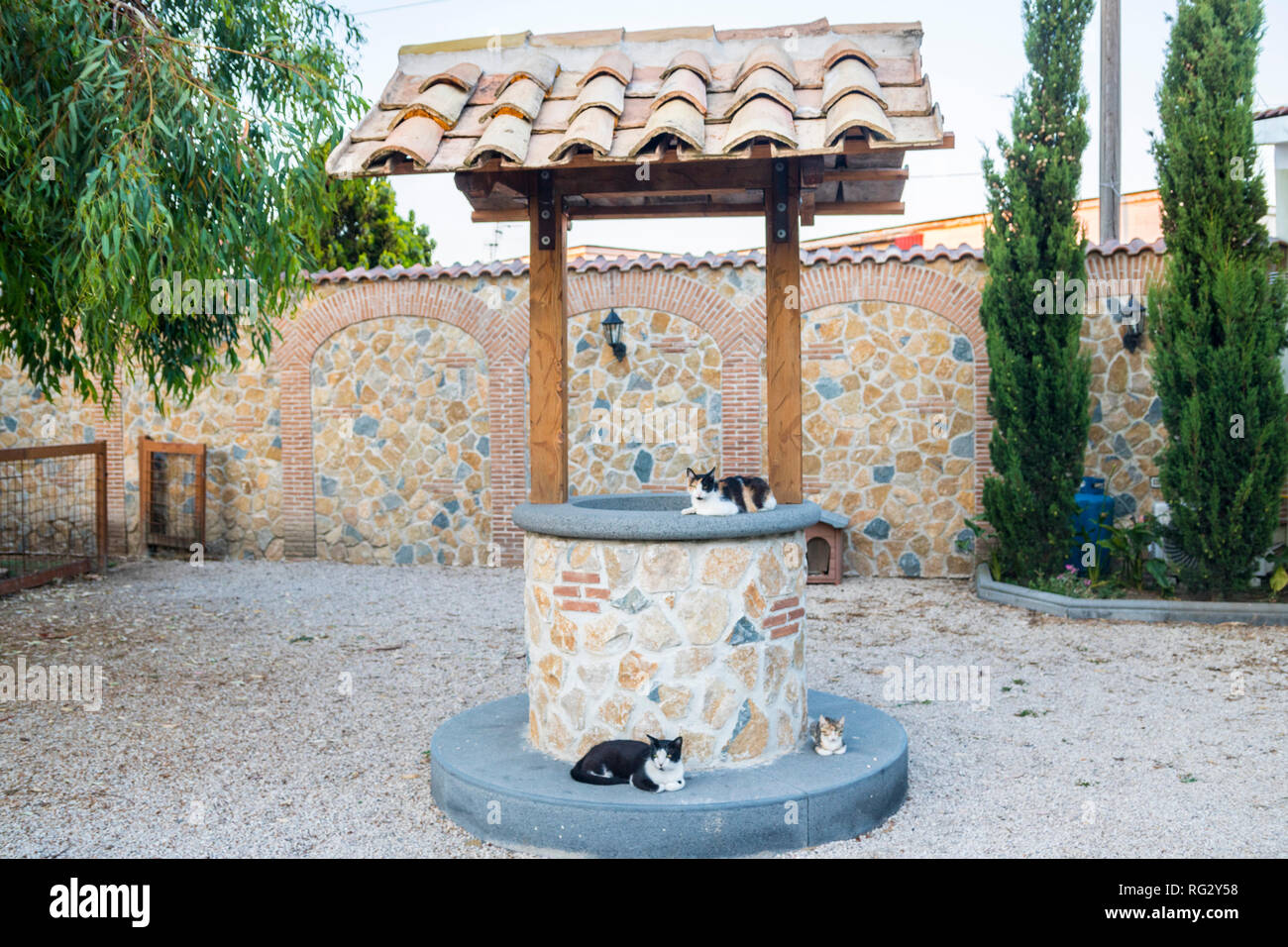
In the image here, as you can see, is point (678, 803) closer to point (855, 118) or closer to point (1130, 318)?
point (855, 118)

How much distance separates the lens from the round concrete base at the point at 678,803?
155 inches

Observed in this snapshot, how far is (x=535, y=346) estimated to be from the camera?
4.89 meters

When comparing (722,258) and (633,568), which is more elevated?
(722,258)

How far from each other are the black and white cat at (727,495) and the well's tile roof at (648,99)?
1.34 metres

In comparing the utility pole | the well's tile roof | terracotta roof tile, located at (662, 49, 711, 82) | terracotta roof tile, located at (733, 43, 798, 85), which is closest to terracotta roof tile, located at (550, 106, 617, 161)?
the well's tile roof

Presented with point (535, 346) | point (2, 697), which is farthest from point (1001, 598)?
point (2, 697)

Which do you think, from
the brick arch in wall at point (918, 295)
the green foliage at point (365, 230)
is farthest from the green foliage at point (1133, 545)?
the green foliage at point (365, 230)

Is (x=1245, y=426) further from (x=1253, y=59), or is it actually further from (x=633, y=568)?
(x=633, y=568)

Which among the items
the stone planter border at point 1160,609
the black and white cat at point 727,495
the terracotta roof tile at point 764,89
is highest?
the terracotta roof tile at point 764,89

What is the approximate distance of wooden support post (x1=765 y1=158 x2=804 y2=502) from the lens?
4.78 m

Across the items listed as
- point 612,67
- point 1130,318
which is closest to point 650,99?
point 612,67

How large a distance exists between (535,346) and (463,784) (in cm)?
195

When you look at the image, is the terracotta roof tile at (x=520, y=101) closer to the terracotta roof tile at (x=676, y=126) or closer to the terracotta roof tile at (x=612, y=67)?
the terracotta roof tile at (x=612, y=67)

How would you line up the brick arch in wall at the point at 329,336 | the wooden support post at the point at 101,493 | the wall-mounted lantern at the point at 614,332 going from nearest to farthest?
the wall-mounted lantern at the point at 614,332, the wooden support post at the point at 101,493, the brick arch in wall at the point at 329,336
